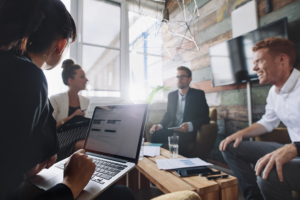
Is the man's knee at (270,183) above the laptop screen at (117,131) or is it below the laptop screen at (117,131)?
below

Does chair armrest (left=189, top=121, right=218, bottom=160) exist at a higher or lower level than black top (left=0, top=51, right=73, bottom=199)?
lower

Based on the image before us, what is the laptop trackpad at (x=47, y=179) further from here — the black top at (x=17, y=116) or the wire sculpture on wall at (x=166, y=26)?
the wire sculpture on wall at (x=166, y=26)

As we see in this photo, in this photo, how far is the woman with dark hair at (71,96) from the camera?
6.72 feet

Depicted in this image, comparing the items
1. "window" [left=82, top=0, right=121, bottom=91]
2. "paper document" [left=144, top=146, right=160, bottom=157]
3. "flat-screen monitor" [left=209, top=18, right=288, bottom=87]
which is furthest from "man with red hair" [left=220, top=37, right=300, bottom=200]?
"window" [left=82, top=0, right=121, bottom=91]

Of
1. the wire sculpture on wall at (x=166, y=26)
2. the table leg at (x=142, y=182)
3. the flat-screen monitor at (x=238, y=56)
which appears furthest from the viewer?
the wire sculpture on wall at (x=166, y=26)

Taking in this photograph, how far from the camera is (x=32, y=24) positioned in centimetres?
45

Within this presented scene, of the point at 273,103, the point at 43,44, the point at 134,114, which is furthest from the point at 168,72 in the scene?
the point at 43,44

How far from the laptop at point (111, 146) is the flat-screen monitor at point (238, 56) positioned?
159 centimetres

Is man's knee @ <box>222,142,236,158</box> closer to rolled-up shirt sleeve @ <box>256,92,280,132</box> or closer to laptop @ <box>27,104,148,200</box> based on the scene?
rolled-up shirt sleeve @ <box>256,92,280,132</box>

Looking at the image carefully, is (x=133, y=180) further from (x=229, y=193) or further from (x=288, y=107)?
(x=288, y=107)

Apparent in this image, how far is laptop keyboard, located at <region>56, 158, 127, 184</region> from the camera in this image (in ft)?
1.99

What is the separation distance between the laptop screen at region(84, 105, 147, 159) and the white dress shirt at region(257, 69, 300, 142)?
46.9 inches

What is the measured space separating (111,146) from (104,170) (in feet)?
0.57

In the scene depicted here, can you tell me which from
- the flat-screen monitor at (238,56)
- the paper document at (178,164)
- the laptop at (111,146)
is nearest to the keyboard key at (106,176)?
the laptop at (111,146)
